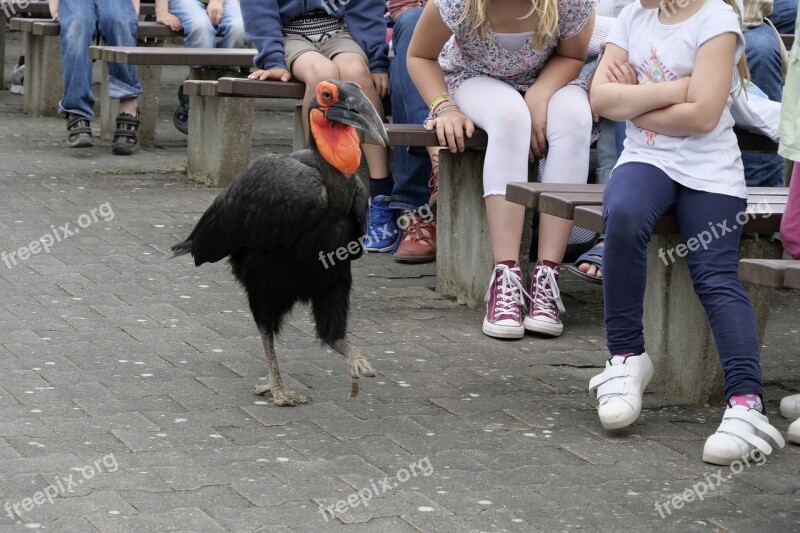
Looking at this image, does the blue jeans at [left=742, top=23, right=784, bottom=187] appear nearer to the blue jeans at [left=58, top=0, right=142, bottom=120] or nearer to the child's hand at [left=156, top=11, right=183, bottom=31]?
the blue jeans at [left=58, top=0, right=142, bottom=120]

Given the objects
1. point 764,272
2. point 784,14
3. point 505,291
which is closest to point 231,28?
point 784,14

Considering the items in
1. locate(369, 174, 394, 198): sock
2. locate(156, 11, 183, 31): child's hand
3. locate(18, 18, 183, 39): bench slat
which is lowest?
locate(369, 174, 394, 198): sock

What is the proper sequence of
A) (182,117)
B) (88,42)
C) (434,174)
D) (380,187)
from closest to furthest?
1. (434,174)
2. (380,187)
3. (88,42)
4. (182,117)

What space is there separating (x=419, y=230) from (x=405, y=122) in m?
0.55

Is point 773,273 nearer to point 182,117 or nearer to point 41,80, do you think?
point 182,117

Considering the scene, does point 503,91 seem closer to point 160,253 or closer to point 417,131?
point 417,131

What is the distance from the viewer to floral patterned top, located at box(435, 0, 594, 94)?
5.56m

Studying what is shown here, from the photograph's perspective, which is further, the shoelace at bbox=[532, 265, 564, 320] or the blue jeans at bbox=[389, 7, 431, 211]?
the blue jeans at bbox=[389, 7, 431, 211]

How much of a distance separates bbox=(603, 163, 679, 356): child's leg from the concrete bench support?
1361 mm

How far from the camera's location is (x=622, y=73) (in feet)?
14.7

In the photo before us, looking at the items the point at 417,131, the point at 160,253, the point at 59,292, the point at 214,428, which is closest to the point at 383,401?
the point at 214,428

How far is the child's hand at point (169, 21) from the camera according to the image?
9877 mm

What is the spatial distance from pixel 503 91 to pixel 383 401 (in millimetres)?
1670

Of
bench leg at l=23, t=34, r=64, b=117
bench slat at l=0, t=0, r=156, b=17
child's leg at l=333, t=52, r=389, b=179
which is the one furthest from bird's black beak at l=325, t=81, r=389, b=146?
bench slat at l=0, t=0, r=156, b=17
